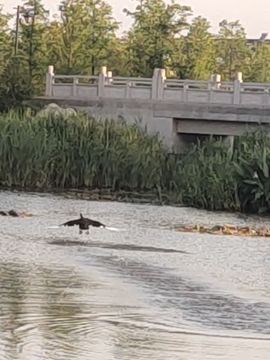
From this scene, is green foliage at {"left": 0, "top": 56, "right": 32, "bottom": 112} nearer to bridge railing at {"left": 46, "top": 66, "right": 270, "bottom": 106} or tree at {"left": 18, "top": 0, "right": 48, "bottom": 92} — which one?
bridge railing at {"left": 46, "top": 66, "right": 270, "bottom": 106}

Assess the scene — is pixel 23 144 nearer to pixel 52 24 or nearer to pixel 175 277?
pixel 175 277

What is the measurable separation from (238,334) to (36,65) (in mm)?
46728

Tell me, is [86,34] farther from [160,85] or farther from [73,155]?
[73,155]

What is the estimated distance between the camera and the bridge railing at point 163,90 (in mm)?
43500

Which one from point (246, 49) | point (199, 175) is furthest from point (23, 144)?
point (246, 49)

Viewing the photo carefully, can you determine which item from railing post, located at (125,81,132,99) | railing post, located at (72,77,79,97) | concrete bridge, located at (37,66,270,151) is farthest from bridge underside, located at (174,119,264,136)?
railing post, located at (72,77,79,97)

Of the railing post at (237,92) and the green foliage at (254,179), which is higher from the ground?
the railing post at (237,92)

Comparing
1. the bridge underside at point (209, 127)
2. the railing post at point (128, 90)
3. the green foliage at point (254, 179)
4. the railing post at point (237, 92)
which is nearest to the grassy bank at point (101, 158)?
the green foliage at point (254, 179)

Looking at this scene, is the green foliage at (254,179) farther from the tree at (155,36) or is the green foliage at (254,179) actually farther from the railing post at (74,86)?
the tree at (155,36)

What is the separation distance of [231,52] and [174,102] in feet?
83.6

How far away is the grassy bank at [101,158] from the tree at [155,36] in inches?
683

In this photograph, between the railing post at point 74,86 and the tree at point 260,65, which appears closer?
the railing post at point 74,86

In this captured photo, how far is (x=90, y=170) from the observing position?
37000 millimetres

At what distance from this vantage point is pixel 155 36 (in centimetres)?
5722
